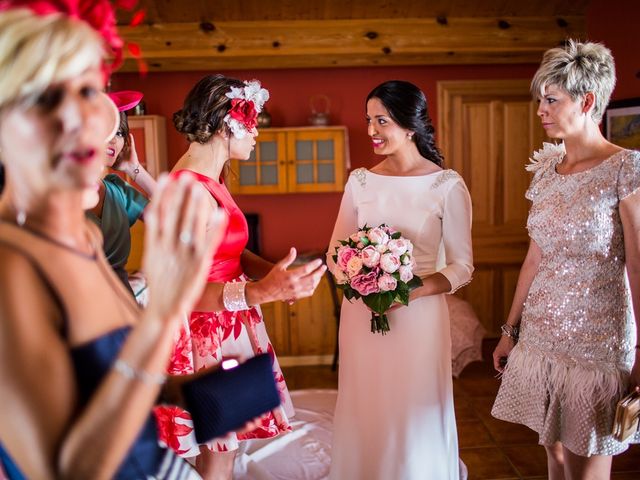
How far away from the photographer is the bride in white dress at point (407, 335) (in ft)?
7.38

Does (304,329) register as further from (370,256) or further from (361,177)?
(370,256)

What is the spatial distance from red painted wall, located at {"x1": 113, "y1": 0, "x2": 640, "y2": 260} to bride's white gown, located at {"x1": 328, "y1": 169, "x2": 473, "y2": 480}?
10.4 feet

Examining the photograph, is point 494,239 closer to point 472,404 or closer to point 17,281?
point 472,404

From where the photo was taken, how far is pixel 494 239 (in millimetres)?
5473

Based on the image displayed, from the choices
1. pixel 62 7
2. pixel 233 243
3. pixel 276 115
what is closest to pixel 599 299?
pixel 233 243

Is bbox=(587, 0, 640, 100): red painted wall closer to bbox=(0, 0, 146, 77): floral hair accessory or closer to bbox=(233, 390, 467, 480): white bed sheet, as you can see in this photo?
A: bbox=(233, 390, 467, 480): white bed sheet

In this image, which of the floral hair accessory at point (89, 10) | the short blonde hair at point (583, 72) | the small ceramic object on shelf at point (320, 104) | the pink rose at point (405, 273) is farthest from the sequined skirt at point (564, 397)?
the small ceramic object on shelf at point (320, 104)

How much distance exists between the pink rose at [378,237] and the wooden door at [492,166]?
3471 mm

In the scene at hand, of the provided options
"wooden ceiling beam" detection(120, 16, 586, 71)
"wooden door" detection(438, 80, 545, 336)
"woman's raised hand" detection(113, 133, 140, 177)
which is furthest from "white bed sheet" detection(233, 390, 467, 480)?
"wooden ceiling beam" detection(120, 16, 586, 71)

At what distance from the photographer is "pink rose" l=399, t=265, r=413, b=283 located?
6.89 feet

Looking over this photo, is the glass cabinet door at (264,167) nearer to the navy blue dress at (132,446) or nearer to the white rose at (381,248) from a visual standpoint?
the white rose at (381,248)

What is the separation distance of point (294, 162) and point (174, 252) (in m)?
4.41

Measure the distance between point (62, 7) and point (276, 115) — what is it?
4729 millimetres

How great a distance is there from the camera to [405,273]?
2104 mm
